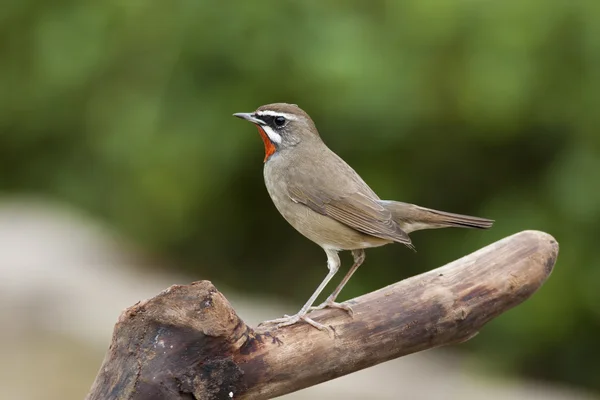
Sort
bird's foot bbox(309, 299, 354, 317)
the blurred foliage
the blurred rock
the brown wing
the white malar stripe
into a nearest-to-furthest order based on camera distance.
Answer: bird's foot bbox(309, 299, 354, 317), the brown wing, the white malar stripe, the blurred foliage, the blurred rock

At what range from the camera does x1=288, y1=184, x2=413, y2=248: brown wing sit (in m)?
5.39

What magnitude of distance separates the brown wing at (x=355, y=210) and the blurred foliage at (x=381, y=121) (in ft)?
8.13

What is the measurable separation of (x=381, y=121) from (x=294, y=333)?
3841mm

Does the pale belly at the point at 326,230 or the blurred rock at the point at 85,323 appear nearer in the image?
the pale belly at the point at 326,230

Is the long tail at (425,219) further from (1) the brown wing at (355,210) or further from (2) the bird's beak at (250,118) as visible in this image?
(2) the bird's beak at (250,118)

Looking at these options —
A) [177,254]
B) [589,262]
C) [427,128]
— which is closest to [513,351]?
[589,262]

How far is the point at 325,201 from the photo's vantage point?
5.57m

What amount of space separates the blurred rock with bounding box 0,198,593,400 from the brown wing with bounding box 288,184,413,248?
2.71 metres

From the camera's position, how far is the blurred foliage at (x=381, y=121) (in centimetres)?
777

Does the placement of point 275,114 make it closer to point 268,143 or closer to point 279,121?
point 279,121

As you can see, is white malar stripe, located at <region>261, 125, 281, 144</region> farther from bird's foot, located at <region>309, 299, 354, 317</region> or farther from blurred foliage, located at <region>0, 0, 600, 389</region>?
blurred foliage, located at <region>0, 0, 600, 389</region>

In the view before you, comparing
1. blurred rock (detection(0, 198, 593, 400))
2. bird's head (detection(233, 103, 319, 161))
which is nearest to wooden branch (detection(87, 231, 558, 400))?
bird's head (detection(233, 103, 319, 161))

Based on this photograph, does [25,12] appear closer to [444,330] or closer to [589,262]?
[589,262]

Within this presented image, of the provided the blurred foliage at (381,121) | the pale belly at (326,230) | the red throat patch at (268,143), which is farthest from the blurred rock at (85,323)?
the red throat patch at (268,143)
